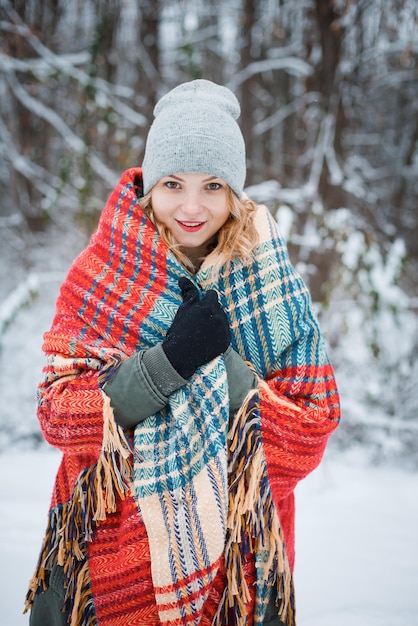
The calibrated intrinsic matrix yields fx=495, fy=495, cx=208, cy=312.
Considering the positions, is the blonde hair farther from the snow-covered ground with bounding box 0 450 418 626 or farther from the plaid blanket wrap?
the snow-covered ground with bounding box 0 450 418 626

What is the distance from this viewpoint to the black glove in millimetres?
1115

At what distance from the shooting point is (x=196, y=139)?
123 cm

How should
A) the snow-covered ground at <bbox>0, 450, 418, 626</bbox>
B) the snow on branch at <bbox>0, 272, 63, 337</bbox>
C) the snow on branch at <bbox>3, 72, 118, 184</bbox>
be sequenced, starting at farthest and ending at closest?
1. the snow on branch at <bbox>3, 72, 118, 184</bbox>
2. the snow on branch at <bbox>0, 272, 63, 337</bbox>
3. the snow-covered ground at <bbox>0, 450, 418, 626</bbox>

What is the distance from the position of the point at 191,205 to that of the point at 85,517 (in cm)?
80

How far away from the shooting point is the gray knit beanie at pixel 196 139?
1.23m

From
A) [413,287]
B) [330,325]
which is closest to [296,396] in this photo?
[330,325]

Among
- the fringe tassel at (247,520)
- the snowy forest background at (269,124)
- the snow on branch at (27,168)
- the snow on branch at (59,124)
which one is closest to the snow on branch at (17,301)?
the snowy forest background at (269,124)

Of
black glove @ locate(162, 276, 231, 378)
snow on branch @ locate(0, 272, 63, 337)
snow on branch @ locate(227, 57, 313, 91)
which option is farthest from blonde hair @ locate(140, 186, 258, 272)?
snow on branch @ locate(227, 57, 313, 91)

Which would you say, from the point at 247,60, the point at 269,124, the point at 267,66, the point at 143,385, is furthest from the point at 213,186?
the point at 269,124

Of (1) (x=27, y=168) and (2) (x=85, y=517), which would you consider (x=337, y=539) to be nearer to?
(2) (x=85, y=517)

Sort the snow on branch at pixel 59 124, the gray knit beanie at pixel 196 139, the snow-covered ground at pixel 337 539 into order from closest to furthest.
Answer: the gray knit beanie at pixel 196 139
the snow-covered ground at pixel 337 539
the snow on branch at pixel 59 124

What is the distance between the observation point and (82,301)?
128 centimetres

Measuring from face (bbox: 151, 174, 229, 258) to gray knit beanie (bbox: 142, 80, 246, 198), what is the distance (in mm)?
25

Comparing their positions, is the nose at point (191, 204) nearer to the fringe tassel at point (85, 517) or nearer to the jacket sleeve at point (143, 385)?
the jacket sleeve at point (143, 385)
